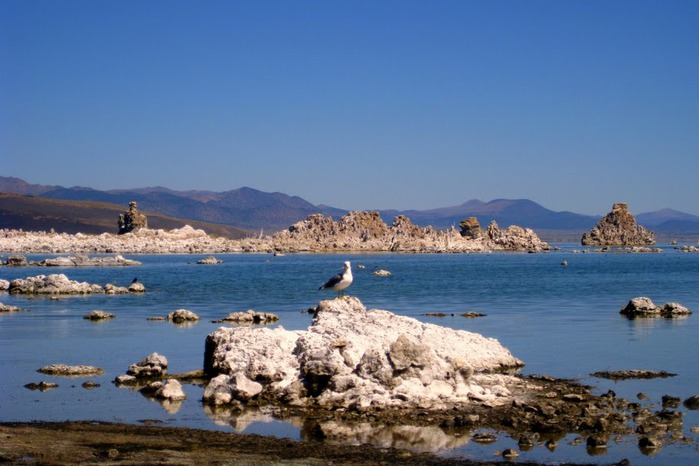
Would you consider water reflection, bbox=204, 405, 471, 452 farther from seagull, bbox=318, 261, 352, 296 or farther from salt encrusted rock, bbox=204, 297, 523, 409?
seagull, bbox=318, 261, 352, 296

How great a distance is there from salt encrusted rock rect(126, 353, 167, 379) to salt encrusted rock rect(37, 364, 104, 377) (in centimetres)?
76

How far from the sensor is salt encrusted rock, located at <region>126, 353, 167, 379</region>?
1708 centimetres

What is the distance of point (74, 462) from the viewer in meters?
10.2

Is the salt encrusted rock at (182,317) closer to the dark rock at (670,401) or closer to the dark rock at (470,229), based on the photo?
the dark rock at (670,401)

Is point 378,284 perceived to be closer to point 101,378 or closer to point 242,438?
point 101,378

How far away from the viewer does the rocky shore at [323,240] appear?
421 ft

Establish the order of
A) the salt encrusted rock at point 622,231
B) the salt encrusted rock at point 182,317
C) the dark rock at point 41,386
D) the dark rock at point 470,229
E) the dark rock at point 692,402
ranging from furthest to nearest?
the salt encrusted rock at point 622,231
the dark rock at point 470,229
the salt encrusted rock at point 182,317
the dark rock at point 41,386
the dark rock at point 692,402

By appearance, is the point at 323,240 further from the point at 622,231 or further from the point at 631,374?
the point at 631,374

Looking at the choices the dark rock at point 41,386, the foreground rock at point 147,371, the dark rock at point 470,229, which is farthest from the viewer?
the dark rock at point 470,229

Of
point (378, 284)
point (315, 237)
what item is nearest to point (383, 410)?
point (378, 284)

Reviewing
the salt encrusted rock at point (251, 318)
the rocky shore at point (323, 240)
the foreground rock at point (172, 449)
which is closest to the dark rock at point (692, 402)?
the foreground rock at point (172, 449)

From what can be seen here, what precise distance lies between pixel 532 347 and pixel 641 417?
26.2 feet

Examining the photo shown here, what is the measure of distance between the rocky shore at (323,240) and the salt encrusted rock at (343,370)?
110 m

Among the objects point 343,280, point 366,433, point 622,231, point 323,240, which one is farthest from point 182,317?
point 622,231
